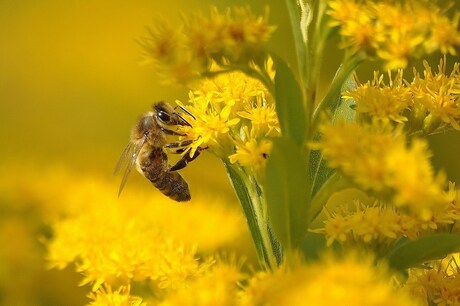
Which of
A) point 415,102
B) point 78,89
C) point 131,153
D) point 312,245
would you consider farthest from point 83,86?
point 415,102

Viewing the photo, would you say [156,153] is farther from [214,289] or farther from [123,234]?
[214,289]

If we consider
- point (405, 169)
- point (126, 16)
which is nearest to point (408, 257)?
point (405, 169)

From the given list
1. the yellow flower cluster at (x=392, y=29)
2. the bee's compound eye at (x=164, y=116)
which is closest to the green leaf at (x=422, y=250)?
the yellow flower cluster at (x=392, y=29)

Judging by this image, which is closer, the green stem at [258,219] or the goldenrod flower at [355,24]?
the goldenrod flower at [355,24]

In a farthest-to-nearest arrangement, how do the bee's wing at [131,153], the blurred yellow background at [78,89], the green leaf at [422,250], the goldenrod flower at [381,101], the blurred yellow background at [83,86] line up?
the blurred yellow background at [83,86], the blurred yellow background at [78,89], the bee's wing at [131,153], the goldenrod flower at [381,101], the green leaf at [422,250]

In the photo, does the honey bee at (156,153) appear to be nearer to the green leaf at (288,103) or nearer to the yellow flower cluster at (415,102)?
the yellow flower cluster at (415,102)

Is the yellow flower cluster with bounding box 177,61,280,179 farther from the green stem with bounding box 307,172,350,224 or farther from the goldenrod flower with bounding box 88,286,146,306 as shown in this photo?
the goldenrod flower with bounding box 88,286,146,306

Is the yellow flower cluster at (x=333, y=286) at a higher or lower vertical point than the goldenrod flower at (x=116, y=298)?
higher
